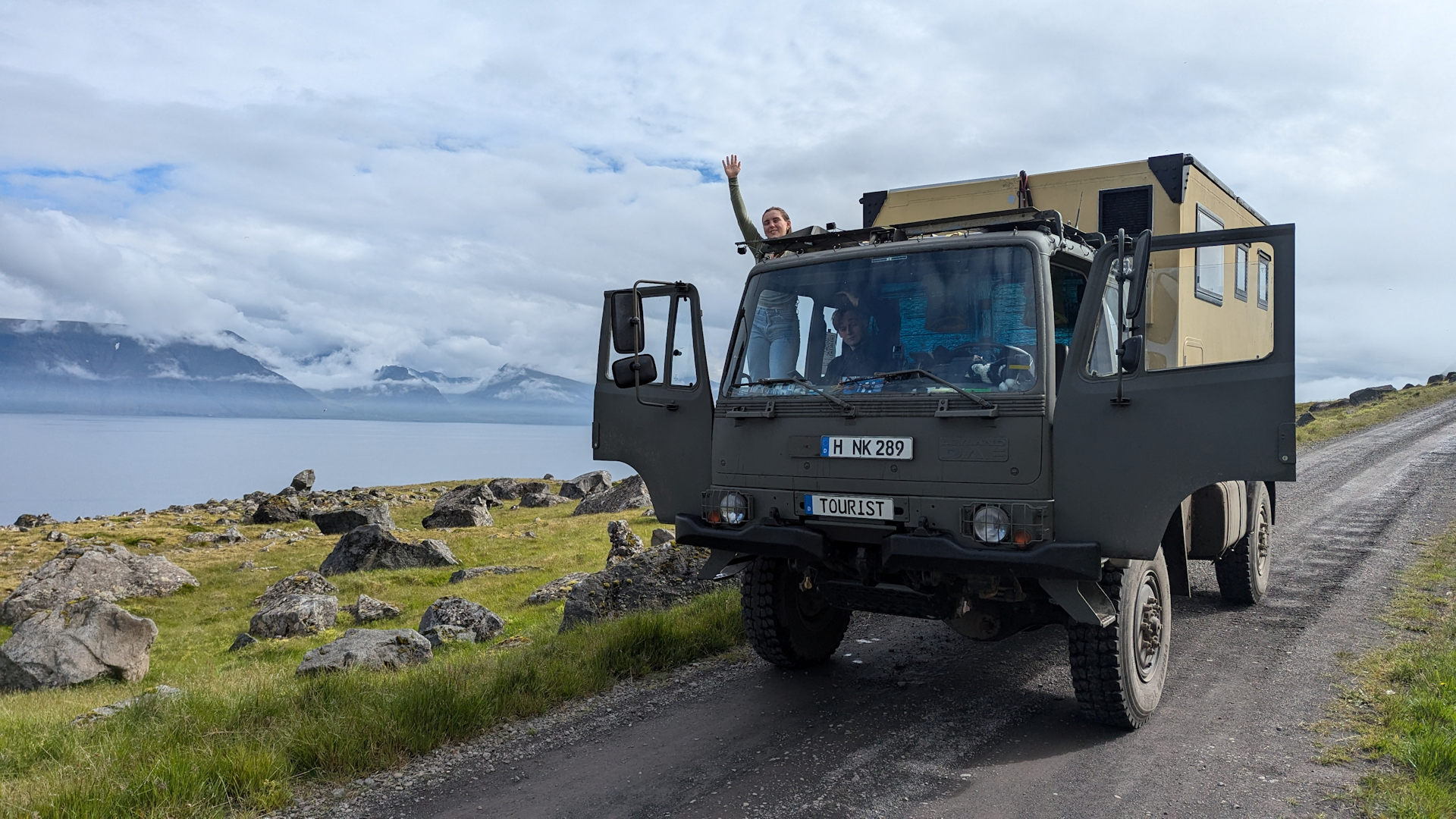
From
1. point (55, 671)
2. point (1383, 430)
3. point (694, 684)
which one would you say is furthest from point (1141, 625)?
point (1383, 430)

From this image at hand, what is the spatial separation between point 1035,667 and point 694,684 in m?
2.57

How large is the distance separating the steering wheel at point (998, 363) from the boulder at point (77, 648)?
12715 millimetres

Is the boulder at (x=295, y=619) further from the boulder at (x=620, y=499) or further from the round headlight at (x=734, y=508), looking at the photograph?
the round headlight at (x=734, y=508)

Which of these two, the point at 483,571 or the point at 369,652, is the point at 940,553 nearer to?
the point at 369,652

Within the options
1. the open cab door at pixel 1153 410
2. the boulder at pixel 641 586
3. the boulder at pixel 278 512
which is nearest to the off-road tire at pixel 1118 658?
the open cab door at pixel 1153 410

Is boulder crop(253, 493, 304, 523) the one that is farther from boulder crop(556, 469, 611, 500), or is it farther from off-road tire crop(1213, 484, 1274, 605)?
off-road tire crop(1213, 484, 1274, 605)

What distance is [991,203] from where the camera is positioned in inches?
320

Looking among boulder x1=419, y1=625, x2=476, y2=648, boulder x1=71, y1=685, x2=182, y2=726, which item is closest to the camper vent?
boulder x1=71, y1=685, x2=182, y2=726

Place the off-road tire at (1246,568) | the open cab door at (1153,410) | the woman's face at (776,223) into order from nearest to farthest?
the open cab door at (1153,410)
the woman's face at (776,223)
the off-road tire at (1246,568)

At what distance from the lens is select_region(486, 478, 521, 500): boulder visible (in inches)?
1901

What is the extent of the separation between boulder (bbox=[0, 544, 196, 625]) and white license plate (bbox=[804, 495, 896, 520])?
21.4 meters

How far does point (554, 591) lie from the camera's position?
16125mm

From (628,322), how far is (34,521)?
52.6 meters

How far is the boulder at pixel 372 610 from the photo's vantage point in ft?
57.3
